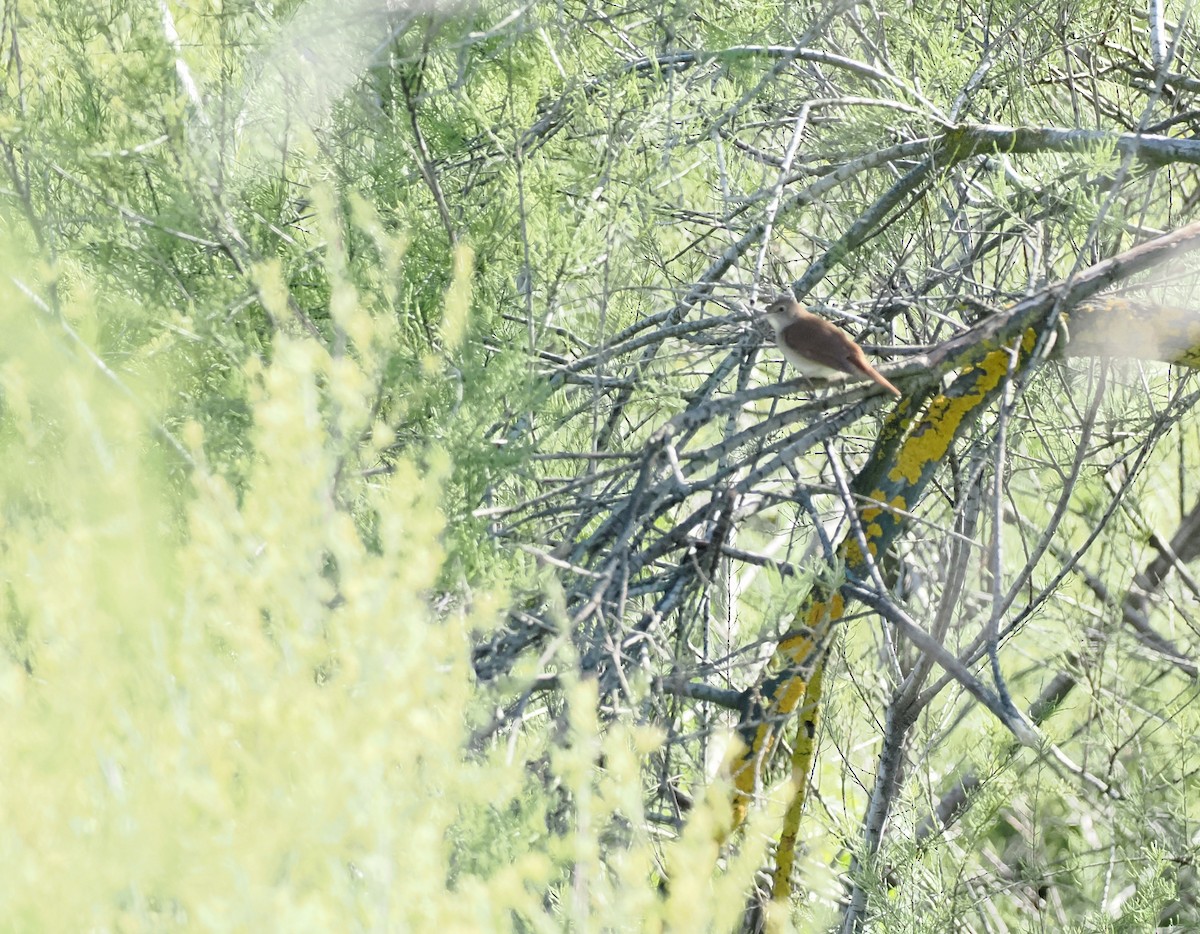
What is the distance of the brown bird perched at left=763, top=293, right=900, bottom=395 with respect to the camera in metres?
2.81

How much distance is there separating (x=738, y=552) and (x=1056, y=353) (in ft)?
2.94

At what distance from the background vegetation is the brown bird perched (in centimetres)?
10

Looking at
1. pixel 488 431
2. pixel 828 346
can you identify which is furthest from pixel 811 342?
pixel 488 431

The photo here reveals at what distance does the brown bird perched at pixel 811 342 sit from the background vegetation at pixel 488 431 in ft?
0.32

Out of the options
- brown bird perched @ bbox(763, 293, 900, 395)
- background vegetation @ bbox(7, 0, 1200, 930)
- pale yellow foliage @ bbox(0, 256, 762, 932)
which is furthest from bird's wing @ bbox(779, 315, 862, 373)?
pale yellow foliage @ bbox(0, 256, 762, 932)

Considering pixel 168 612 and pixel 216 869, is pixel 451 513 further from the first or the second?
pixel 216 869

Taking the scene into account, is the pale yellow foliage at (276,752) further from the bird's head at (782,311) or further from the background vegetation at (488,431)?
the bird's head at (782,311)

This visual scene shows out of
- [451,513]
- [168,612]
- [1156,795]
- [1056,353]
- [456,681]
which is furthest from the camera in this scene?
[1156,795]

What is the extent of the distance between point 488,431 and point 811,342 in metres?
0.85

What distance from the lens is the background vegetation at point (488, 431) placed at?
1.40m

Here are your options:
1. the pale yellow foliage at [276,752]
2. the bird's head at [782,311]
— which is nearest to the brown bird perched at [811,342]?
the bird's head at [782,311]

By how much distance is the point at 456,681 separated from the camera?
57.4 inches

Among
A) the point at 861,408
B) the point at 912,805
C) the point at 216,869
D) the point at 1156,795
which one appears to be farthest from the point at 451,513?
the point at 1156,795

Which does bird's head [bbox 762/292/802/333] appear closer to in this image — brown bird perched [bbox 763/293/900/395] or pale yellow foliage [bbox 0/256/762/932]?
brown bird perched [bbox 763/293/900/395]
